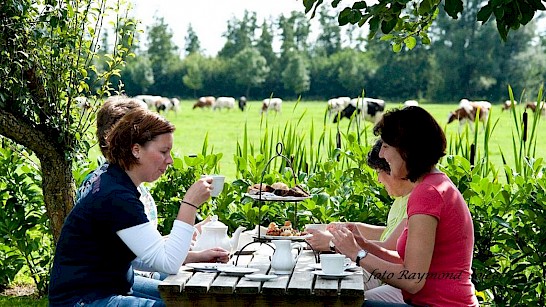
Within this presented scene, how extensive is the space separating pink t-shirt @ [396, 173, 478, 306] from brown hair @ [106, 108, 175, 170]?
2.77ft

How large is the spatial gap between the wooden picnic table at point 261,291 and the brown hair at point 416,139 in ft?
1.37

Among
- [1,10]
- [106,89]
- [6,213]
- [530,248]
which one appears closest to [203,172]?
[106,89]

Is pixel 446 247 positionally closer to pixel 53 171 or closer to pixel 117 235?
pixel 117 235

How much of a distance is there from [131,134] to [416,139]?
912 mm

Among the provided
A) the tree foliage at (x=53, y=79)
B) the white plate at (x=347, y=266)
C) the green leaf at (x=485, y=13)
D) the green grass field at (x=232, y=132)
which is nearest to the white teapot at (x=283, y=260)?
the white plate at (x=347, y=266)

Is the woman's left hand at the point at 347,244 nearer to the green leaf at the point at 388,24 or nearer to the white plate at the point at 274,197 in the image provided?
the white plate at the point at 274,197

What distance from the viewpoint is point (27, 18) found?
436cm

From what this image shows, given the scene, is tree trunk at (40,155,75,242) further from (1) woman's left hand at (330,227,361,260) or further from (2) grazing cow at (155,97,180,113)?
(2) grazing cow at (155,97,180,113)

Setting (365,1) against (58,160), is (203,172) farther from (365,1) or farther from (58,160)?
(365,1)

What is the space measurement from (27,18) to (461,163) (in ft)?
7.38

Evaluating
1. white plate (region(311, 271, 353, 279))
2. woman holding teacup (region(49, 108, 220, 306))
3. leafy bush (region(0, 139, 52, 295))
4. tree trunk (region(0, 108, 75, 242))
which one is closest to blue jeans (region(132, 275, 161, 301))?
woman holding teacup (region(49, 108, 220, 306))

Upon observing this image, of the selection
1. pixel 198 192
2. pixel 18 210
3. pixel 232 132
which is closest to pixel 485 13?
pixel 198 192

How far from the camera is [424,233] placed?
2697 millimetres

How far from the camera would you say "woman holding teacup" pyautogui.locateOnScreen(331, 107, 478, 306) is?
271 centimetres
